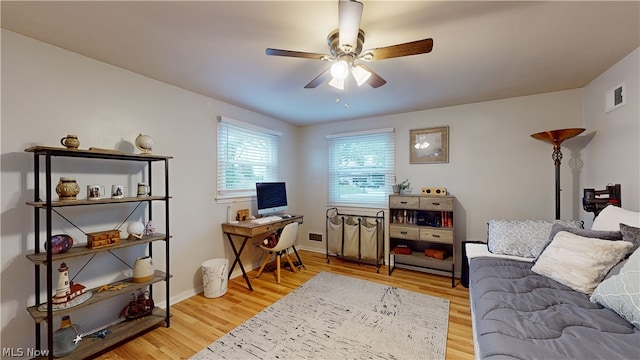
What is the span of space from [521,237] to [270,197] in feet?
9.66

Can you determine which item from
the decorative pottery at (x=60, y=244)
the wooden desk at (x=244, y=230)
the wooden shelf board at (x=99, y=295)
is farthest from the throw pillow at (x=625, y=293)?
the decorative pottery at (x=60, y=244)

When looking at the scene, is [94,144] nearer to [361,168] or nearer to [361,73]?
[361,73]

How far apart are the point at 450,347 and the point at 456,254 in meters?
1.68

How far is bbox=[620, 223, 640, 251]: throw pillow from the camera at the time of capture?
1554 mm

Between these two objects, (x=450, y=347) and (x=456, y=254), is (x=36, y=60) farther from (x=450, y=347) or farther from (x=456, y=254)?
(x=456, y=254)

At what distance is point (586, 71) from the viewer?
2.35 metres

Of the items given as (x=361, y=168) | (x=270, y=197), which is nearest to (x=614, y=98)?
(x=361, y=168)

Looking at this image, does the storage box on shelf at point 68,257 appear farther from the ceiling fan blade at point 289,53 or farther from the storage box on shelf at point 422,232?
the storage box on shelf at point 422,232

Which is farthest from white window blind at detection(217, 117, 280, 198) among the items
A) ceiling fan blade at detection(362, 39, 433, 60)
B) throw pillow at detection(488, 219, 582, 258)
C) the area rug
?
throw pillow at detection(488, 219, 582, 258)

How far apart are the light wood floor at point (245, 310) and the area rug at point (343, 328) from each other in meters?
0.10

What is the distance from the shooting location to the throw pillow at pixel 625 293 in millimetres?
1203

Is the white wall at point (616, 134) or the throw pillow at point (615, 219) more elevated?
the white wall at point (616, 134)

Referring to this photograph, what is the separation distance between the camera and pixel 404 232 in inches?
133

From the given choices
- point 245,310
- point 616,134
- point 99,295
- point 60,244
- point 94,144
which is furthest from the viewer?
point 245,310
